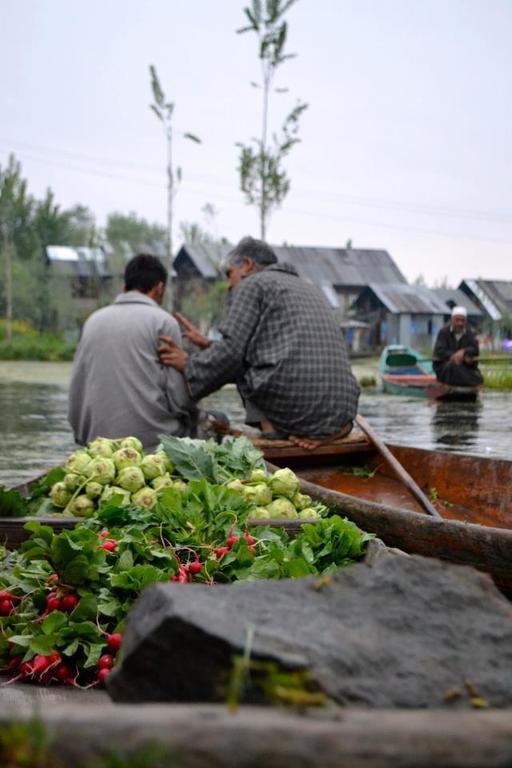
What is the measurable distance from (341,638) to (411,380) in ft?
61.0

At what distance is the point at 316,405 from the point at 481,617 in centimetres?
438

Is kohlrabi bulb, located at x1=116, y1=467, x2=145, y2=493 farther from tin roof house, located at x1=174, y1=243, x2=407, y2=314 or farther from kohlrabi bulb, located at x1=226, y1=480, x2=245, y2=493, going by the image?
tin roof house, located at x1=174, y1=243, x2=407, y2=314

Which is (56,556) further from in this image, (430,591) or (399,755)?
(399,755)

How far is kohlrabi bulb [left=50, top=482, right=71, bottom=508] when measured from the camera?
4.01m

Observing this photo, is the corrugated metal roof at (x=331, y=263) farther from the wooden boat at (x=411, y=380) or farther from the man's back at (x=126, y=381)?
the man's back at (x=126, y=381)

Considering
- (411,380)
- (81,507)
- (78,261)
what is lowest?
(411,380)

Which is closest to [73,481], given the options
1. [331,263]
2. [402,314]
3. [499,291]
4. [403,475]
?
[403,475]

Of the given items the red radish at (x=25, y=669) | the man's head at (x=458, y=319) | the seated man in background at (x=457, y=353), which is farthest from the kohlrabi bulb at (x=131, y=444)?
the seated man in background at (x=457, y=353)

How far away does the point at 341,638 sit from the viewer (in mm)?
1387

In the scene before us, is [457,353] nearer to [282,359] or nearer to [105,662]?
[282,359]

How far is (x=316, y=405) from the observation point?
19.4ft

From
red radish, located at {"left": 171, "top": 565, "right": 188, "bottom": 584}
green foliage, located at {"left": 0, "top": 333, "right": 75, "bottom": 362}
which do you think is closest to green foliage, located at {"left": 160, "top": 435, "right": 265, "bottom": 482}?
red radish, located at {"left": 171, "top": 565, "right": 188, "bottom": 584}

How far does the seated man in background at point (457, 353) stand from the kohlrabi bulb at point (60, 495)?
1208cm

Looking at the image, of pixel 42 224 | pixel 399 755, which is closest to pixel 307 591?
pixel 399 755
